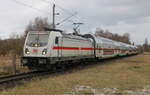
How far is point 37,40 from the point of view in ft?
53.2

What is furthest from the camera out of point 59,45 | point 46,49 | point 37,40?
point 59,45

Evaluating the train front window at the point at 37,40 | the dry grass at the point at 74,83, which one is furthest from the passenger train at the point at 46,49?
the dry grass at the point at 74,83

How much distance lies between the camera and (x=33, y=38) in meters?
16.4

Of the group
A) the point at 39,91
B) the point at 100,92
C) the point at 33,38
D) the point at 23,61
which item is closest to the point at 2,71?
the point at 23,61

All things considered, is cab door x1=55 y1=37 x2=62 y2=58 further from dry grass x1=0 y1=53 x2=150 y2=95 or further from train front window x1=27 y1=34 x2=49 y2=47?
dry grass x1=0 y1=53 x2=150 y2=95

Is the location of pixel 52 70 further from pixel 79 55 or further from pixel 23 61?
pixel 79 55

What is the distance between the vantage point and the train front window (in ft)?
52.3

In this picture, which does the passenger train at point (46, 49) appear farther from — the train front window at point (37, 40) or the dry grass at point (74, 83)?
the dry grass at point (74, 83)

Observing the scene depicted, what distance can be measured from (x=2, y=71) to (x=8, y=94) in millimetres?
8947

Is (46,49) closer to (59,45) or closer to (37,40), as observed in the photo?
(37,40)

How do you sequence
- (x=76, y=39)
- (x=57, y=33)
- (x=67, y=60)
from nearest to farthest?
(x=57, y=33), (x=67, y=60), (x=76, y=39)

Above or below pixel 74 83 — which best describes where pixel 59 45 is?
above

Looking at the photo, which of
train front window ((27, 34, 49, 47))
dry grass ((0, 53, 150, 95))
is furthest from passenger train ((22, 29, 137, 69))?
dry grass ((0, 53, 150, 95))

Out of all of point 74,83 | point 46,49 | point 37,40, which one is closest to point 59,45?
point 46,49
